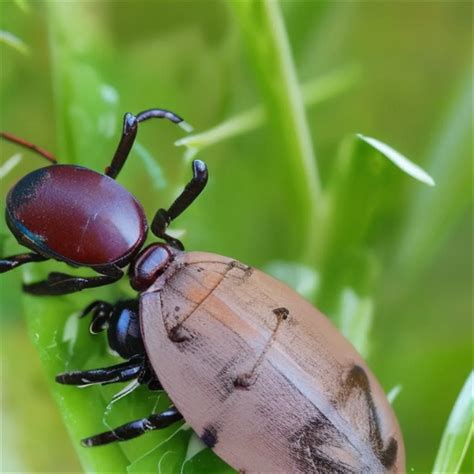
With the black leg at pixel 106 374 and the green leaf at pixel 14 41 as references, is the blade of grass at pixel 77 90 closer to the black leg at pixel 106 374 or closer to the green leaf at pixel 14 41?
the green leaf at pixel 14 41

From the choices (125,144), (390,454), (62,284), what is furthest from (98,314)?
(390,454)

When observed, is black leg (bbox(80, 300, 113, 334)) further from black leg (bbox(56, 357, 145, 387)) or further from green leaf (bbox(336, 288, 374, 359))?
green leaf (bbox(336, 288, 374, 359))

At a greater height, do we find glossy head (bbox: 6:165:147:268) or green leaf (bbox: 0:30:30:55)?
green leaf (bbox: 0:30:30:55)

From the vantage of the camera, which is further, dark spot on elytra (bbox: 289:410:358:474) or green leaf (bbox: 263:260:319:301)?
green leaf (bbox: 263:260:319:301)

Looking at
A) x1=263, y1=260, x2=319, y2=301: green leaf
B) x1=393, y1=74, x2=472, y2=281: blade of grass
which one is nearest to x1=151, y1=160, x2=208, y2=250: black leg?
x1=263, y1=260, x2=319, y2=301: green leaf

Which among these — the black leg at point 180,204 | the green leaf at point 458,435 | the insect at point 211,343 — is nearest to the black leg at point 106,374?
the insect at point 211,343

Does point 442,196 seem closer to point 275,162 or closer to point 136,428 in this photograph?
point 275,162

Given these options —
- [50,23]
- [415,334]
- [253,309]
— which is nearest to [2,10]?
[50,23]
